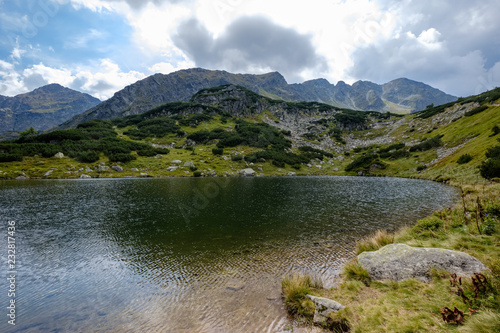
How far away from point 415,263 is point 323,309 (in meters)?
5.62

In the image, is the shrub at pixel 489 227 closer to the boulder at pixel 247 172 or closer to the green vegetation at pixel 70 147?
the boulder at pixel 247 172

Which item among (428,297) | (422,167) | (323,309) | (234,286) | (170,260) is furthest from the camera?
(422,167)

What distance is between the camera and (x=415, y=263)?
10.7 metres

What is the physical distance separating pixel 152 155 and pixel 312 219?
96.8m

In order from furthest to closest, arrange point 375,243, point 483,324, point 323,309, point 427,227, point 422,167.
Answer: point 422,167 → point 427,227 → point 375,243 → point 323,309 → point 483,324

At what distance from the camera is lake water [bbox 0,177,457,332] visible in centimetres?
1003

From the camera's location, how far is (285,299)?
1071 centimetres

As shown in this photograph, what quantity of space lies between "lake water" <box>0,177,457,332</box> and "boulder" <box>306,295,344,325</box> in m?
1.28

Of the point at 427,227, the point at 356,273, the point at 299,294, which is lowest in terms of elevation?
the point at 299,294

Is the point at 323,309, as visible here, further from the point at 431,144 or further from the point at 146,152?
the point at 431,144

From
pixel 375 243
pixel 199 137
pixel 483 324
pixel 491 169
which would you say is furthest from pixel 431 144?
pixel 199 137

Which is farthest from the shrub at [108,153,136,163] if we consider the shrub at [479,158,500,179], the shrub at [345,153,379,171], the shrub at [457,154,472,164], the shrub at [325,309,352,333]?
the shrub at [457,154,472,164]

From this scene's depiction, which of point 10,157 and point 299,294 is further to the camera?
point 10,157

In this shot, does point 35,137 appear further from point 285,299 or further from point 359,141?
point 359,141
